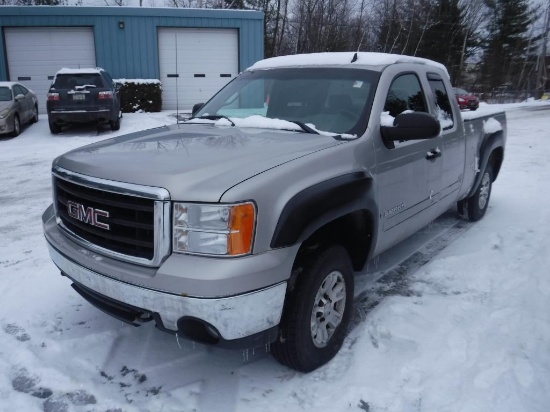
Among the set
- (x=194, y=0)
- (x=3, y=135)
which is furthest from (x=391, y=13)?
(x=3, y=135)

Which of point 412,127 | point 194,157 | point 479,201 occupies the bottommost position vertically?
point 479,201

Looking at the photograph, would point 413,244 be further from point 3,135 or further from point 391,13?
point 391,13

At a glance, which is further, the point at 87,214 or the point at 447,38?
the point at 447,38

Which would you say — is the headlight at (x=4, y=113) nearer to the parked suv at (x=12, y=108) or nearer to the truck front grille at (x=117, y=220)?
the parked suv at (x=12, y=108)

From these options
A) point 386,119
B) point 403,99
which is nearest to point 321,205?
point 386,119

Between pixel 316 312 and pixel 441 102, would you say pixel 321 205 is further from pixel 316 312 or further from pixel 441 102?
pixel 441 102

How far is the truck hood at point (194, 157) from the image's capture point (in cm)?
241

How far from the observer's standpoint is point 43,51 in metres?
18.5

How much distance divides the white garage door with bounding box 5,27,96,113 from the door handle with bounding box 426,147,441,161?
59.0 ft

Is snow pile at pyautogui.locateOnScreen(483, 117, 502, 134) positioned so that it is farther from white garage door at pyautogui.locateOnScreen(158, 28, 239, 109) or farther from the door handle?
white garage door at pyautogui.locateOnScreen(158, 28, 239, 109)

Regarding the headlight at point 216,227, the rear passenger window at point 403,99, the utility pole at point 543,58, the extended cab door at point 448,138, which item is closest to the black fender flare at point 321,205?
the headlight at point 216,227

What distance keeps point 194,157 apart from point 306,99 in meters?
1.35

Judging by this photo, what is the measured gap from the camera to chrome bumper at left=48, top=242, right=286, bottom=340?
2334 mm

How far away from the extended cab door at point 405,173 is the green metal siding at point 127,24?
16611mm
